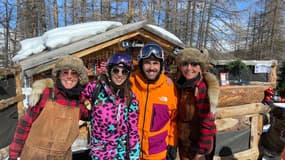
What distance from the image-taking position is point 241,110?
3.82 meters

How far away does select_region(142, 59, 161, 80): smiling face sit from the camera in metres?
2.33

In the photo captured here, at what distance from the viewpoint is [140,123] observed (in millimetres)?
2338

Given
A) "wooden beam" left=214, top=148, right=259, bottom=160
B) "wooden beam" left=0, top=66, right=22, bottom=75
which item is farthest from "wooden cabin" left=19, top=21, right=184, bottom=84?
"wooden beam" left=214, top=148, right=259, bottom=160

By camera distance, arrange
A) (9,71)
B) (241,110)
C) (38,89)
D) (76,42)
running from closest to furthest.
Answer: (38,89) → (241,110) → (9,71) → (76,42)

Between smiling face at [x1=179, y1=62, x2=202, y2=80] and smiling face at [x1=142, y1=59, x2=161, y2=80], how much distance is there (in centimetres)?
32

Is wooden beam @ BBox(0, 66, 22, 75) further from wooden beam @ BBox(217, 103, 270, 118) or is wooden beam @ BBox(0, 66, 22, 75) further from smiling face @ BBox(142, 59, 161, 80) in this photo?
wooden beam @ BBox(217, 103, 270, 118)

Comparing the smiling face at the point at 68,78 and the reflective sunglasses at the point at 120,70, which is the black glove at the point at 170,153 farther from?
the smiling face at the point at 68,78

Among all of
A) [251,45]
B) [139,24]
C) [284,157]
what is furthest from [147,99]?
[251,45]

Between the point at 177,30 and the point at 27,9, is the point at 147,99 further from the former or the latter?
the point at 177,30

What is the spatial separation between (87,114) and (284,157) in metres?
1.80

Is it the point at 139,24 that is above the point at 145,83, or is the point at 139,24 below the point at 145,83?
above

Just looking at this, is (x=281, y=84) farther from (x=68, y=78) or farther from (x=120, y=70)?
(x=68, y=78)

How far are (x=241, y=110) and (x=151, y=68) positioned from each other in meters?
2.13

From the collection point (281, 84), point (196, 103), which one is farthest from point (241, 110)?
point (281, 84)
